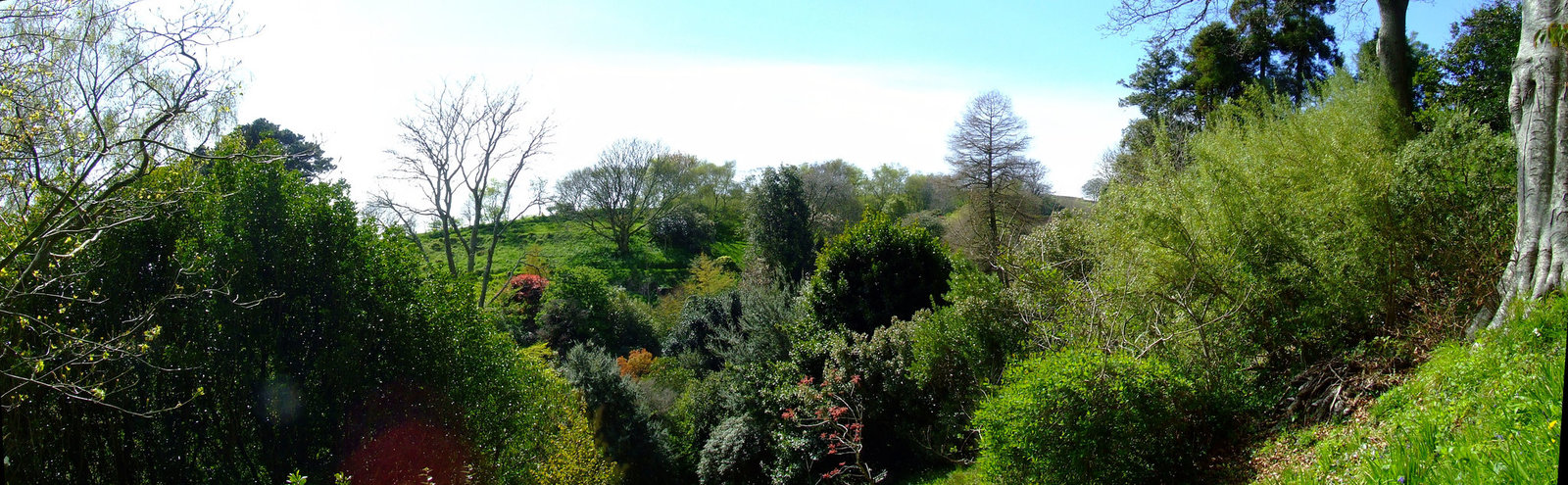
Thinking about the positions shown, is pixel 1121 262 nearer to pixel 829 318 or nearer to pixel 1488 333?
pixel 1488 333

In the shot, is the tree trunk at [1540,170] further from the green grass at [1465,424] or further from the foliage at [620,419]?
the foliage at [620,419]

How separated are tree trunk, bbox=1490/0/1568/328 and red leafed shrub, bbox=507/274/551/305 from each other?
24.1m

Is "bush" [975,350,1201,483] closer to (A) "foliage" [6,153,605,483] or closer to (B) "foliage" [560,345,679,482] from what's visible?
(A) "foliage" [6,153,605,483]

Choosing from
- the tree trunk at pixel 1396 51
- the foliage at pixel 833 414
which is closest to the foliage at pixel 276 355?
the foliage at pixel 833 414

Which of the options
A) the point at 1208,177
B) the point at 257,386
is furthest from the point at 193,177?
the point at 1208,177

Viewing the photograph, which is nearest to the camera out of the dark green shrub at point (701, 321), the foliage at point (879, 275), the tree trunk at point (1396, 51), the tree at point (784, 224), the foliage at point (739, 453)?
the tree trunk at point (1396, 51)

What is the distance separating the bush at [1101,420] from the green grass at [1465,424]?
2.50 feet

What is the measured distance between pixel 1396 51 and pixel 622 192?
35.7 metres

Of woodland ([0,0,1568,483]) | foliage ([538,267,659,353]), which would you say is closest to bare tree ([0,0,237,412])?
woodland ([0,0,1568,483])

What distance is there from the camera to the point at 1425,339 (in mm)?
5992

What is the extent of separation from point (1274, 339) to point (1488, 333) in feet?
7.22

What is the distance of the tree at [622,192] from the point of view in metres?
39.2

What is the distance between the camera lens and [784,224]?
27.3 meters

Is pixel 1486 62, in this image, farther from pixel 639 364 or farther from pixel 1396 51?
pixel 639 364
